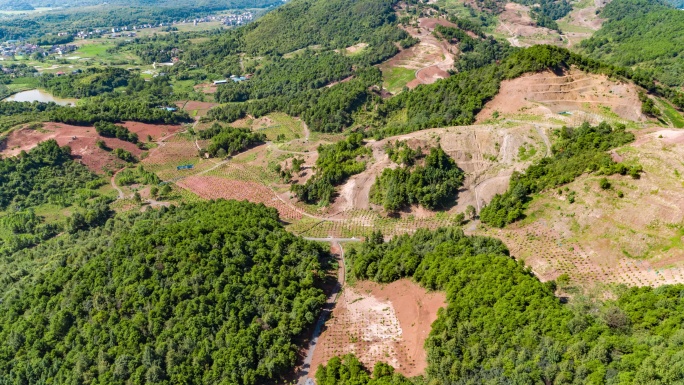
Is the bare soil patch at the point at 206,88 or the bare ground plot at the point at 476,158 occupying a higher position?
the bare ground plot at the point at 476,158

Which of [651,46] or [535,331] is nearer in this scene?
[535,331]

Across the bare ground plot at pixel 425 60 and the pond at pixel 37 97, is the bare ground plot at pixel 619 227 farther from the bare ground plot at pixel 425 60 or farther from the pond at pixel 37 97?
the pond at pixel 37 97

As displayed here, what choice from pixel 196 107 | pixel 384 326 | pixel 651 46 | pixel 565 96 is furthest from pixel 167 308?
pixel 651 46

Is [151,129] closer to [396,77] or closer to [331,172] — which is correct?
[331,172]

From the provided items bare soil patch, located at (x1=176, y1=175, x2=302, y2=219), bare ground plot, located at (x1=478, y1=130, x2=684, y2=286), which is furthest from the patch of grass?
bare ground plot, located at (x1=478, y1=130, x2=684, y2=286)

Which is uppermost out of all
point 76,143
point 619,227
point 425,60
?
point 425,60

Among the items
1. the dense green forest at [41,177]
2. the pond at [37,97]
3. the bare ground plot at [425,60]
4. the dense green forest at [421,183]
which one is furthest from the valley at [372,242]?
the pond at [37,97]
